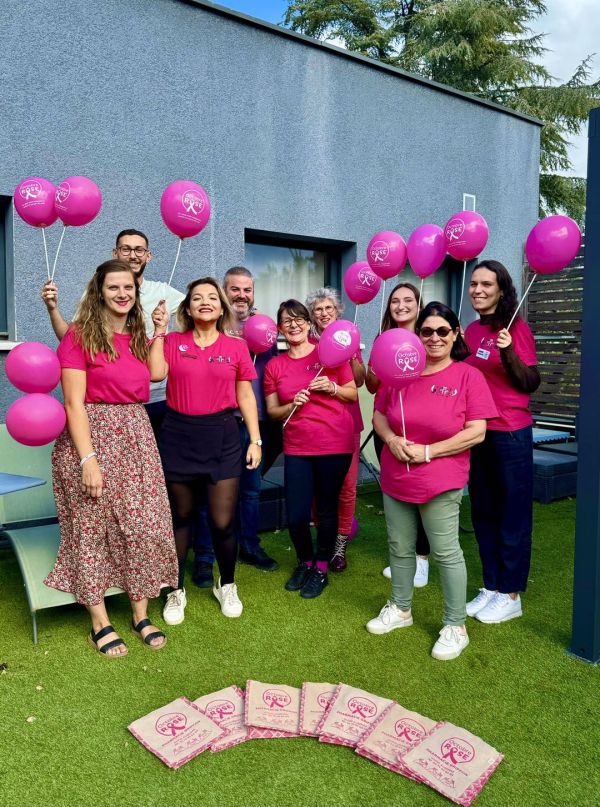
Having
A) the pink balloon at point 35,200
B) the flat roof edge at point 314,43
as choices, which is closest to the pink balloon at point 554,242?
the pink balloon at point 35,200

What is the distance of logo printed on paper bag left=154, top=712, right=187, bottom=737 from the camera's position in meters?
2.25

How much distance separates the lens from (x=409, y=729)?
226 cm

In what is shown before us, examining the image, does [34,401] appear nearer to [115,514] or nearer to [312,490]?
[115,514]

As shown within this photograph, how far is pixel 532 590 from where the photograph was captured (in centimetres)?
368

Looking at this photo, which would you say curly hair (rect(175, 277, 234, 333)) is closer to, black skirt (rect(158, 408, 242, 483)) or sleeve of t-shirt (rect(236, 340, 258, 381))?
sleeve of t-shirt (rect(236, 340, 258, 381))

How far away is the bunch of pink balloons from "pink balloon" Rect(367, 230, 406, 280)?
6.48 ft

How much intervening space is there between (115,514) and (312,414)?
1.18m

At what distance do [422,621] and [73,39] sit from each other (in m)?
4.69

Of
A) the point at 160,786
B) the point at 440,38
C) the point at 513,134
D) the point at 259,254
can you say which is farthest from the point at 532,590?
the point at 440,38

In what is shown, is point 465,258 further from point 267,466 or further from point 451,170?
point 451,170

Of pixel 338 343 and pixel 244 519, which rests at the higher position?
pixel 338 343

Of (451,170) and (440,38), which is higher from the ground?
(440,38)

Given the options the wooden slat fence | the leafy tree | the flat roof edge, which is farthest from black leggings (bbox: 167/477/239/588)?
the leafy tree

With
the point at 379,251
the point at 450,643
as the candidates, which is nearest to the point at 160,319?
the point at 379,251
